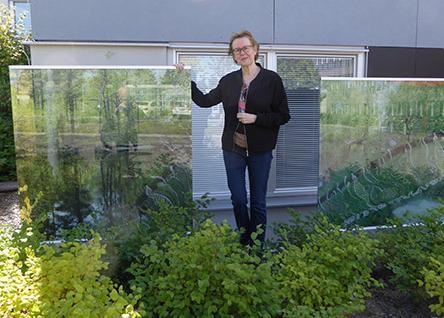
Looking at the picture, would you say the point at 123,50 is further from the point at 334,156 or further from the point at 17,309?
the point at 17,309

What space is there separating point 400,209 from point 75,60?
357 centimetres

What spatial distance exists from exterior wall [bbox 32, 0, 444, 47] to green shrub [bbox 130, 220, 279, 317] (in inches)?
102

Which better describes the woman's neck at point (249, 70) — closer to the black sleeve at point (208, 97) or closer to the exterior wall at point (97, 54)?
the black sleeve at point (208, 97)

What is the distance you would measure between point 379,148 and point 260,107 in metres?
1.52

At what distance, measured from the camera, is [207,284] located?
2.41 metres

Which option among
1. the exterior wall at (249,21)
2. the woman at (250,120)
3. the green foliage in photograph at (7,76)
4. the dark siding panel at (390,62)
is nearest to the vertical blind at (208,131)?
the exterior wall at (249,21)

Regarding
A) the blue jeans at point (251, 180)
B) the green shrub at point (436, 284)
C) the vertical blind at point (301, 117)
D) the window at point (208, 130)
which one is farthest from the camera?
the vertical blind at point (301, 117)

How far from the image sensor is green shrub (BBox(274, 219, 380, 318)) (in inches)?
105

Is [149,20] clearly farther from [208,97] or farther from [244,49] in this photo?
[244,49]

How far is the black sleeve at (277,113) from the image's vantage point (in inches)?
138

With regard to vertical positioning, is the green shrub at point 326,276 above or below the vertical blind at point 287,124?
below

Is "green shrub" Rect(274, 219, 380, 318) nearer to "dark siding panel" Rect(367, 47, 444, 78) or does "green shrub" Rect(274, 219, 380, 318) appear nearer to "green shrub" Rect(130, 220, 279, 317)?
"green shrub" Rect(130, 220, 279, 317)

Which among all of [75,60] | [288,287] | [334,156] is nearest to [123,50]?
[75,60]

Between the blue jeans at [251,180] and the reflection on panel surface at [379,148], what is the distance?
2.64ft
